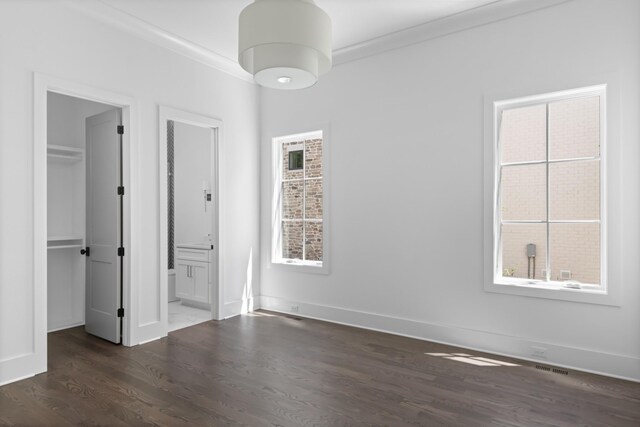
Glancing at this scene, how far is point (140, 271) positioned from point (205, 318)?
1.26 m

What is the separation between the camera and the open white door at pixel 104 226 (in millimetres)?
3996

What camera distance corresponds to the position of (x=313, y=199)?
203 inches

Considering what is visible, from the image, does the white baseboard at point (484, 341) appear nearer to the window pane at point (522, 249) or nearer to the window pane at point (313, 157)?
the window pane at point (522, 249)

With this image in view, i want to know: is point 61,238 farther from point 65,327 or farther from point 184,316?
point 184,316

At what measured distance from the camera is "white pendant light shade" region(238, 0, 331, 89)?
91.7 inches

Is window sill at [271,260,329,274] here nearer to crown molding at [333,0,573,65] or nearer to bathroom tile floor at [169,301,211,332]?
bathroom tile floor at [169,301,211,332]

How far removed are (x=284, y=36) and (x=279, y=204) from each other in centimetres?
325

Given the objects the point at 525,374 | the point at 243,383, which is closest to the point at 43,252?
the point at 243,383

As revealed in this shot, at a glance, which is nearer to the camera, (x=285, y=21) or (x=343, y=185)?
(x=285, y=21)

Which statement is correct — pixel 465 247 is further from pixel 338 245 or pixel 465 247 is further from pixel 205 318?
pixel 205 318

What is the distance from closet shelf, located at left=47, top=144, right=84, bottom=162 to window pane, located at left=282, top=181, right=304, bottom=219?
2.49 metres

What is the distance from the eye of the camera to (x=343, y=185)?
473 cm

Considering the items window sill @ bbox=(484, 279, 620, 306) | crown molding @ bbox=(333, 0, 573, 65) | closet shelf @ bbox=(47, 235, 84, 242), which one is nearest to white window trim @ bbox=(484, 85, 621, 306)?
window sill @ bbox=(484, 279, 620, 306)

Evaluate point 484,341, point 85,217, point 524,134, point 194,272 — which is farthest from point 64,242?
point 524,134
